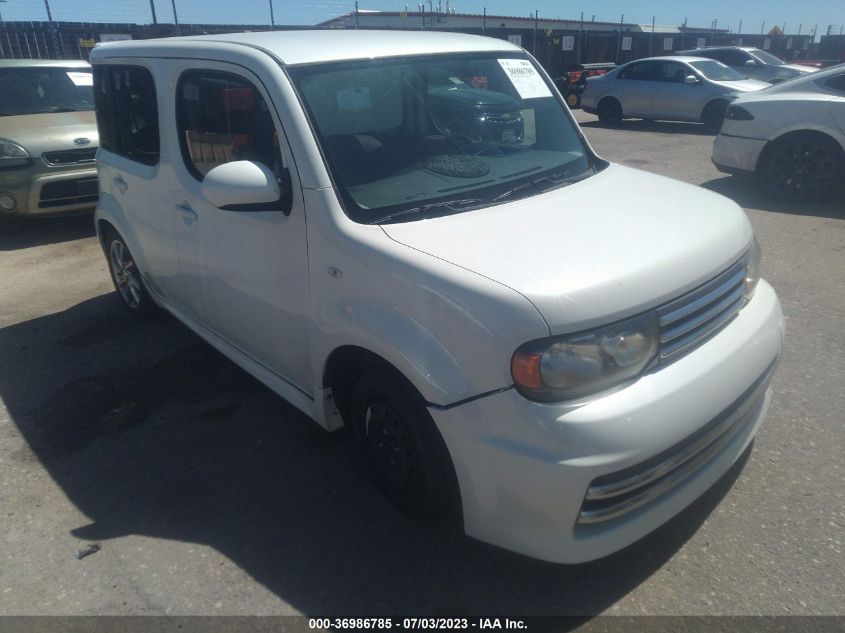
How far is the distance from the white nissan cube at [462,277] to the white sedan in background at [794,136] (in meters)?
4.91

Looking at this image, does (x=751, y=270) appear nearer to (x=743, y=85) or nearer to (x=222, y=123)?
(x=222, y=123)

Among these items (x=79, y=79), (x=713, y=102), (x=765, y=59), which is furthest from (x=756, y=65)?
(x=79, y=79)

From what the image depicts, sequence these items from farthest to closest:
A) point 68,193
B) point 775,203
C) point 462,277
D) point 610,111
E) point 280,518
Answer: point 610,111
point 775,203
point 68,193
point 280,518
point 462,277

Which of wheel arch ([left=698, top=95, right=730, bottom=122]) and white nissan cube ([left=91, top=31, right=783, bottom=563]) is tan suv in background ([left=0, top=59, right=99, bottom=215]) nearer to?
white nissan cube ([left=91, top=31, right=783, bottom=563])

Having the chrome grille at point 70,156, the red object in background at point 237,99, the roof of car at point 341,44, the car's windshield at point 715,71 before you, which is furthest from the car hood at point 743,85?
the red object in background at point 237,99

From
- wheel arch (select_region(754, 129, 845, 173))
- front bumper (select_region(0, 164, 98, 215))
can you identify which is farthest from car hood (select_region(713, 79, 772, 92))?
front bumper (select_region(0, 164, 98, 215))

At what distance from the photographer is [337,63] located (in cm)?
300

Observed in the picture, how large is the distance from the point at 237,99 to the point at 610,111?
1348cm

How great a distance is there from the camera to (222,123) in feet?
10.8

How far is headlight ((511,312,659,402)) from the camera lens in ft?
6.98

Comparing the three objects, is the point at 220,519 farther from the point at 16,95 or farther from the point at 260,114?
the point at 16,95

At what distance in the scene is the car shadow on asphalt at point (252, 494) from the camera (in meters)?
2.55

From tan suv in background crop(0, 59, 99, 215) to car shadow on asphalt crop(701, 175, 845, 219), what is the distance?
290 inches

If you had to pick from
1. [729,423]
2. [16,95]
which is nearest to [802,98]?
[729,423]
